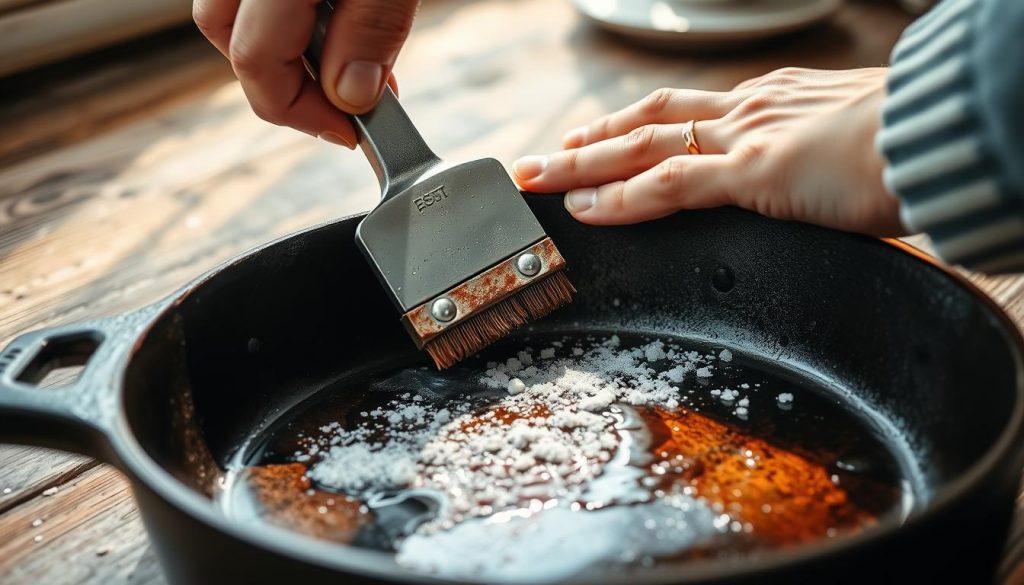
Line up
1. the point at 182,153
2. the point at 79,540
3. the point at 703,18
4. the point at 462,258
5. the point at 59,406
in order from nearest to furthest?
the point at 59,406
the point at 79,540
the point at 462,258
the point at 182,153
the point at 703,18

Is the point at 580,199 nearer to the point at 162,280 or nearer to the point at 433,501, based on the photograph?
the point at 433,501

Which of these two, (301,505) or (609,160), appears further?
(609,160)

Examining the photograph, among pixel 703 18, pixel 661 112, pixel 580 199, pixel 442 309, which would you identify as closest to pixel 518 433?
pixel 442 309

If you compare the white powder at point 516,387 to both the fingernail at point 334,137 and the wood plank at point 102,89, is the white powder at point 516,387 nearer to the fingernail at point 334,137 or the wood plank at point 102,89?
the fingernail at point 334,137

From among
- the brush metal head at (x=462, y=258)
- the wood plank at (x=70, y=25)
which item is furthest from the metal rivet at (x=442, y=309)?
the wood plank at (x=70, y=25)

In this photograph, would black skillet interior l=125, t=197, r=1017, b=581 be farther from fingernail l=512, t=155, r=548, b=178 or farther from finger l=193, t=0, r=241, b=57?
finger l=193, t=0, r=241, b=57

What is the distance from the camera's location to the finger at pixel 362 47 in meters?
0.65

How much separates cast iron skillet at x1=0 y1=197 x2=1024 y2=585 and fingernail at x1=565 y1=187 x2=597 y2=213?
0.06 feet

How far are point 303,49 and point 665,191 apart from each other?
10.8 inches

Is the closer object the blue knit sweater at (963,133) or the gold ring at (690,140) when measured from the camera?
the blue knit sweater at (963,133)

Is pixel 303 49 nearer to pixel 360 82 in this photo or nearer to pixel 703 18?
pixel 360 82

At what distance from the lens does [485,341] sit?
0.76 meters

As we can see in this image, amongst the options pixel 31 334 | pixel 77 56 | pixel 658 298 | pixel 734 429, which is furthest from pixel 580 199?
pixel 77 56

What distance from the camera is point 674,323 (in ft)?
2.67
